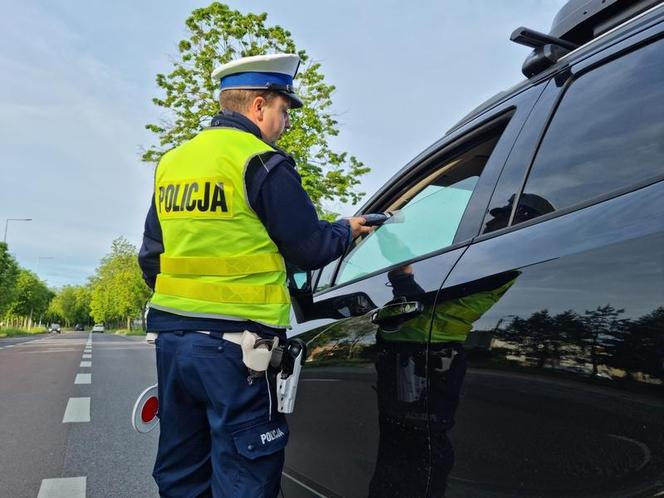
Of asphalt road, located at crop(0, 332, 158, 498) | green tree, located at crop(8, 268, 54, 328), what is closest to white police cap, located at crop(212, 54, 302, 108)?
asphalt road, located at crop(0, 332, 158, 498)

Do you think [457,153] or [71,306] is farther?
[71,306]

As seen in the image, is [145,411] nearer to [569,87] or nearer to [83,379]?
[569,87]

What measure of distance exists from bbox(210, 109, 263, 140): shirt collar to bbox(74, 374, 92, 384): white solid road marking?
8.56 m

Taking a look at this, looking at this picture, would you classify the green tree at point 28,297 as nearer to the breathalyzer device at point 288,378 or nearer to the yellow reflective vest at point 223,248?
the yellow reflective vest at point 223,248

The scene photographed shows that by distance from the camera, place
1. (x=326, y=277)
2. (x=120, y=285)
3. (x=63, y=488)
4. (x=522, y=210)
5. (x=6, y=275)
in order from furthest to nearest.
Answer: (x=120, y=285) < (x=6, y=275) < (x=63, y=488) < (x=326, y=277) < (x=522, y=210)

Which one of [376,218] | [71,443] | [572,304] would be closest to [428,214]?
[376,218]

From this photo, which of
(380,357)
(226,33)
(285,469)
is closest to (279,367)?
(380,357)

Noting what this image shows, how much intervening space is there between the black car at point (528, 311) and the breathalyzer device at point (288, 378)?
13cm

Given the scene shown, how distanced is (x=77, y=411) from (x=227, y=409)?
5.75 meters

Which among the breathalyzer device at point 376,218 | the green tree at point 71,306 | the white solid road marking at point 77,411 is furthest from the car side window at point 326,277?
the green tree at point 71,306

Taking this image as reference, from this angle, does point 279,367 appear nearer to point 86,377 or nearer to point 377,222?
point 377,222

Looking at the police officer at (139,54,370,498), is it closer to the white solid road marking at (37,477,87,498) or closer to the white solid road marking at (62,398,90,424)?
the white solid road marking at (37,477,87,498)

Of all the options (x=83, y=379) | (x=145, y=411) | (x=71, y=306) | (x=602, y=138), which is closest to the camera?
(x=602, y=138)

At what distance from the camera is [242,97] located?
1.90 meters
